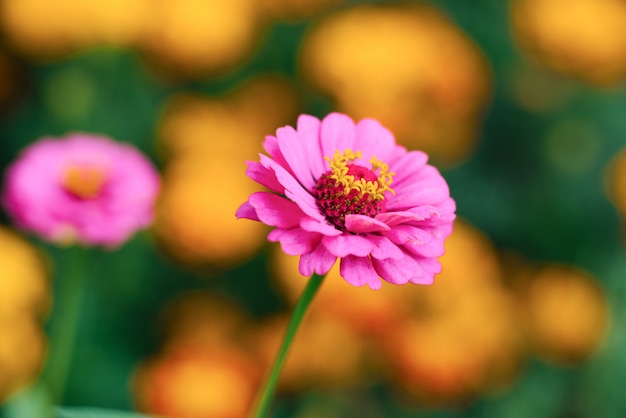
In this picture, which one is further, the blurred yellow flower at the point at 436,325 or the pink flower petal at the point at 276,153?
the blurred yellow flower at the point at 436,325

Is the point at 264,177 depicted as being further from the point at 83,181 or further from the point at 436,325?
the point at 436,325

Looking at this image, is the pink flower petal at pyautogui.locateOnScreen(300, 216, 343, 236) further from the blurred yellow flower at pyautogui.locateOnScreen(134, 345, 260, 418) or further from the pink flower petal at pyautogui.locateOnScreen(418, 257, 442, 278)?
the blurred yellow flower at pyautogui.locateOnScreen(134, 345, 260, 418)

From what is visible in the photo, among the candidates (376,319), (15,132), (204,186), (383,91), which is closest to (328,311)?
(376,319)

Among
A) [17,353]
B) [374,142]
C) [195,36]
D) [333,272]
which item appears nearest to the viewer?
[374,142]

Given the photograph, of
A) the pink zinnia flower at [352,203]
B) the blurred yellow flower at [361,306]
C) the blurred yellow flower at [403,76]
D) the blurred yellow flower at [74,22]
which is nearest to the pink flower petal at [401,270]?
the pink zinnia flower at [352,203]

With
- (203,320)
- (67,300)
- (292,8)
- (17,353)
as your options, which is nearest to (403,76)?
(292,8)

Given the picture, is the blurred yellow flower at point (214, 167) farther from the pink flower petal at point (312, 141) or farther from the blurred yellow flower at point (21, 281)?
the pink flower petal at point (312, 141)
